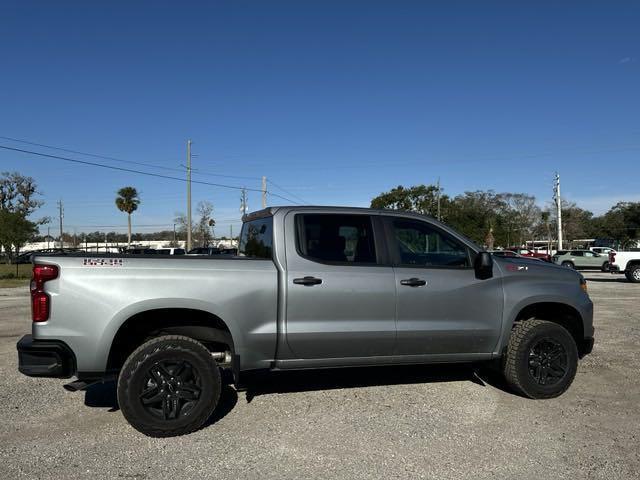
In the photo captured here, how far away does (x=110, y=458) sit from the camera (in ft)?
12.8

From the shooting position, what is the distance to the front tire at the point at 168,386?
418cm

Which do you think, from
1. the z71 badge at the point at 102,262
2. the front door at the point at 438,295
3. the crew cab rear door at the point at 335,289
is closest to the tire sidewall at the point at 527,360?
the front door at the point at 438,295

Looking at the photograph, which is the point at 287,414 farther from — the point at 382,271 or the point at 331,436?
the point at 382,271

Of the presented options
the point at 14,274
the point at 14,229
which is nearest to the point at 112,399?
the point at 14,229

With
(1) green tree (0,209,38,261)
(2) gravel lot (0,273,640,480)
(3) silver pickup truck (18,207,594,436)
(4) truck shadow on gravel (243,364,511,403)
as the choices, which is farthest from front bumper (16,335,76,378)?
(1) green tree (0,209,38,261)

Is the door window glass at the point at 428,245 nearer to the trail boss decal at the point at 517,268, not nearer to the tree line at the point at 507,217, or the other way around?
the trail boss decal at the point at 517,268

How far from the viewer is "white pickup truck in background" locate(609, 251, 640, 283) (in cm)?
2302

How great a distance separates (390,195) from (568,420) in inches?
2385

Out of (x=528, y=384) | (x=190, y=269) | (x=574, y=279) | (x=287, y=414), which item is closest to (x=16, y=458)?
(x=190, y=269)

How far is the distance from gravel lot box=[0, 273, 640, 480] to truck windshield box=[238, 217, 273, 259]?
4.92 feet

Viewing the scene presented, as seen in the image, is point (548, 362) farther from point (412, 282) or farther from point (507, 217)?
point (507, 217)

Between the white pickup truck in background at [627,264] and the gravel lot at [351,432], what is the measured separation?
1959 cm

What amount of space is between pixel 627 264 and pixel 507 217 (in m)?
61.5

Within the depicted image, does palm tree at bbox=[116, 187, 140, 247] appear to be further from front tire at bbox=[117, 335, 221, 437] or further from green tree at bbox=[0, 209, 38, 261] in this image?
front tire at bbox=[117, 335, 221, 437]
